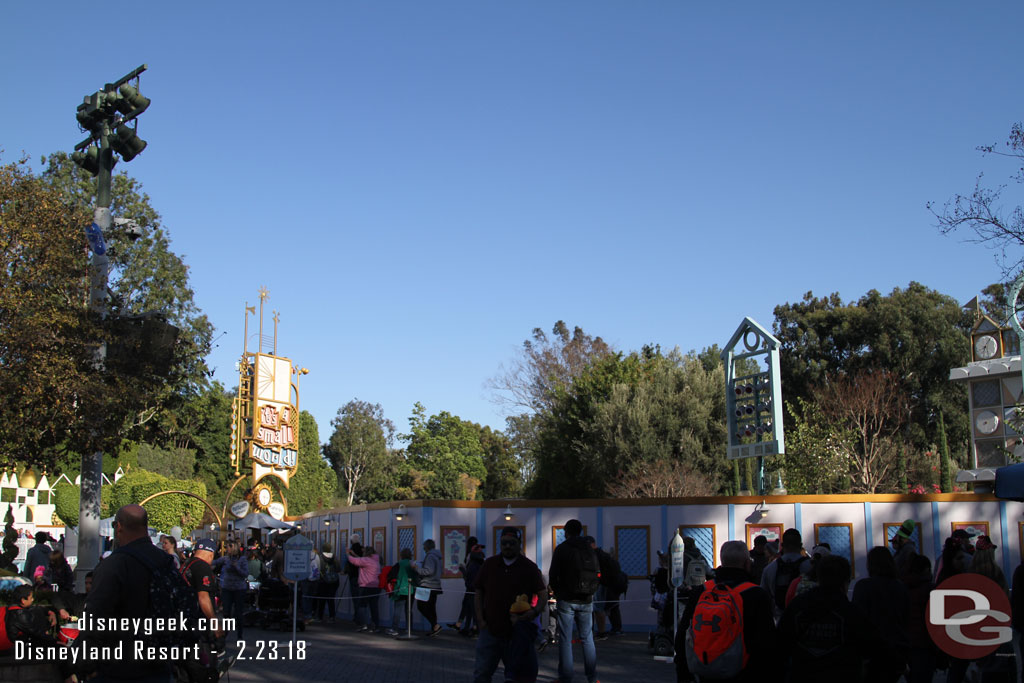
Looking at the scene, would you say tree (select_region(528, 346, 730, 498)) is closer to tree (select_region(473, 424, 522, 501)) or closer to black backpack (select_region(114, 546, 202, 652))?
tree (select_region(473, 424, 522, 501))

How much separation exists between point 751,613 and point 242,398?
35681 millimetres

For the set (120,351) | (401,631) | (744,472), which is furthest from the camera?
(744,472)

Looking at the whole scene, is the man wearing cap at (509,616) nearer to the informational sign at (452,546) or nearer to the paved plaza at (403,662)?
the paved plaza at (403,662)

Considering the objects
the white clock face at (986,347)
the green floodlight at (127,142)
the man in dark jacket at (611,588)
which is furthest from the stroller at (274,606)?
the white clock face at (986,347)

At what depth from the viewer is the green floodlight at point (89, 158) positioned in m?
15.8

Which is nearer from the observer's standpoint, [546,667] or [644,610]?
[546,667]

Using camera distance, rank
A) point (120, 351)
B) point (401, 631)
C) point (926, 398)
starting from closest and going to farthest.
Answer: point (120, 351)
point (401, 631)
point (926, 398)

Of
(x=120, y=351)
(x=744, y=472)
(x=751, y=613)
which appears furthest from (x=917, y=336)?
(x=751, y=613)

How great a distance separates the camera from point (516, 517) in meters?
19.1

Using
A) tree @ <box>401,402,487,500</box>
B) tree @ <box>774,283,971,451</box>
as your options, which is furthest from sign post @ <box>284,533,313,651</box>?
tree @ <box>401,402,487,500</box>

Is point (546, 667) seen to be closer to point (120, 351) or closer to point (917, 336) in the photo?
point (120, 351)

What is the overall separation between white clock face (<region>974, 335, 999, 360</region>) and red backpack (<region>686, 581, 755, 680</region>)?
3318 cm

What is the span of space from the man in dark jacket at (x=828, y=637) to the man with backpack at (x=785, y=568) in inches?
124

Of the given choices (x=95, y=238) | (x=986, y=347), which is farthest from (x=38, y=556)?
(x=986, y=347)
